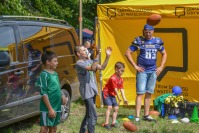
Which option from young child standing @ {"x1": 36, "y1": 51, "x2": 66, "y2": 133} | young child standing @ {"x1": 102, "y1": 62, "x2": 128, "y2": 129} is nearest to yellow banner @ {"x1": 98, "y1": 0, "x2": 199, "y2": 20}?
young child standing @ {"x1": 102, "y1": 62, "x2": 128, "y2": 129}

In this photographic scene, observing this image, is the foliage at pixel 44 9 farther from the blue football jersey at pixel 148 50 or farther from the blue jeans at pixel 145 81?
the blue jeans at pixel 145 81

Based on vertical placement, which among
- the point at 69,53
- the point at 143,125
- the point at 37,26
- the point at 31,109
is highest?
the point at 37,26

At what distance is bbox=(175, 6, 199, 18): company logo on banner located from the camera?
873 centimetres

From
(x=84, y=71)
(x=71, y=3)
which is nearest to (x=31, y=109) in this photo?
(x=84, y=71)

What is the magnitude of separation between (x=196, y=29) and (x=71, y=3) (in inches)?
511

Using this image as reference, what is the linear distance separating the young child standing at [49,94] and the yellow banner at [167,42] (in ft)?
13.3

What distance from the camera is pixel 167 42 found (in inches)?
391

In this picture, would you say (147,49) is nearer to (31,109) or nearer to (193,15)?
(193,15)

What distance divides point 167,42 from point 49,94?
4.90m

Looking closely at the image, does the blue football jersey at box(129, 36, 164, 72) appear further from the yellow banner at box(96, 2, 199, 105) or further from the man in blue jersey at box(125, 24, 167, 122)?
the yellow banner at box(96, 2, 199, 105)

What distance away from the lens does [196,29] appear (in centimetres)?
941

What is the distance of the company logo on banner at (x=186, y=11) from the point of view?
873 cm

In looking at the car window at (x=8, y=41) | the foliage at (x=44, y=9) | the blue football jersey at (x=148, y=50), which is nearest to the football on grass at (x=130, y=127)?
the blue football jersey at (x=148, y=50)

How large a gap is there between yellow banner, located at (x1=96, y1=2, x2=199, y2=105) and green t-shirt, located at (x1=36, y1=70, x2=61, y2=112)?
13.4 ft
